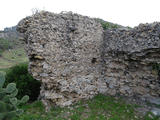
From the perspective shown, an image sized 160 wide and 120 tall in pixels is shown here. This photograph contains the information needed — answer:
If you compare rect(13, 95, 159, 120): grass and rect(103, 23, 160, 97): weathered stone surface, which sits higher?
rect(103, 23, 160, 97): weathered stone surface

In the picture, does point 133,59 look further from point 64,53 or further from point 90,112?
point 64,53

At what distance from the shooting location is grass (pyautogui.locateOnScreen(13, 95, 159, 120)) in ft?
15.7

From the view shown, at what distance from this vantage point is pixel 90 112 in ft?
16.9

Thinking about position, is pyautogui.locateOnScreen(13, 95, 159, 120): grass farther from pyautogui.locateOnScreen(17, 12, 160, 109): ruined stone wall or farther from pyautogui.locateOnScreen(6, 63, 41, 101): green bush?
pyautogui.locateOnScreen(6, 63, 41, 101): green bush

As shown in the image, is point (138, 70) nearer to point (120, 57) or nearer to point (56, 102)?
point (120, 57)

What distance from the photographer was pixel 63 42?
5410 mm

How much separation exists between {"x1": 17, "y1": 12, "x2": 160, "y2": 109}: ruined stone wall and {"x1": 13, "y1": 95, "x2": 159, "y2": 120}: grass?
399mm

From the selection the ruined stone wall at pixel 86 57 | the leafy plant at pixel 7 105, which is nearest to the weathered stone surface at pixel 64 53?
the ruined stone wall at pixel 86 57

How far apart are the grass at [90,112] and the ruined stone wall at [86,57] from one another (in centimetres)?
40

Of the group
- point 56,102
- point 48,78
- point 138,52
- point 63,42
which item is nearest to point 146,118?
point 138,52

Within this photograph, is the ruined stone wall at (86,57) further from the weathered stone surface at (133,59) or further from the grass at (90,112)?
the grass at (90,112)

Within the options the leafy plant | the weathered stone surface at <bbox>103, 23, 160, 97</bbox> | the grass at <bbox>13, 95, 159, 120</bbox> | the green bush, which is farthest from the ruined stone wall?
the leafy plant

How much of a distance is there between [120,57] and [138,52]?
35.9 inches

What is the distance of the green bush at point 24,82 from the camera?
21.6ft
